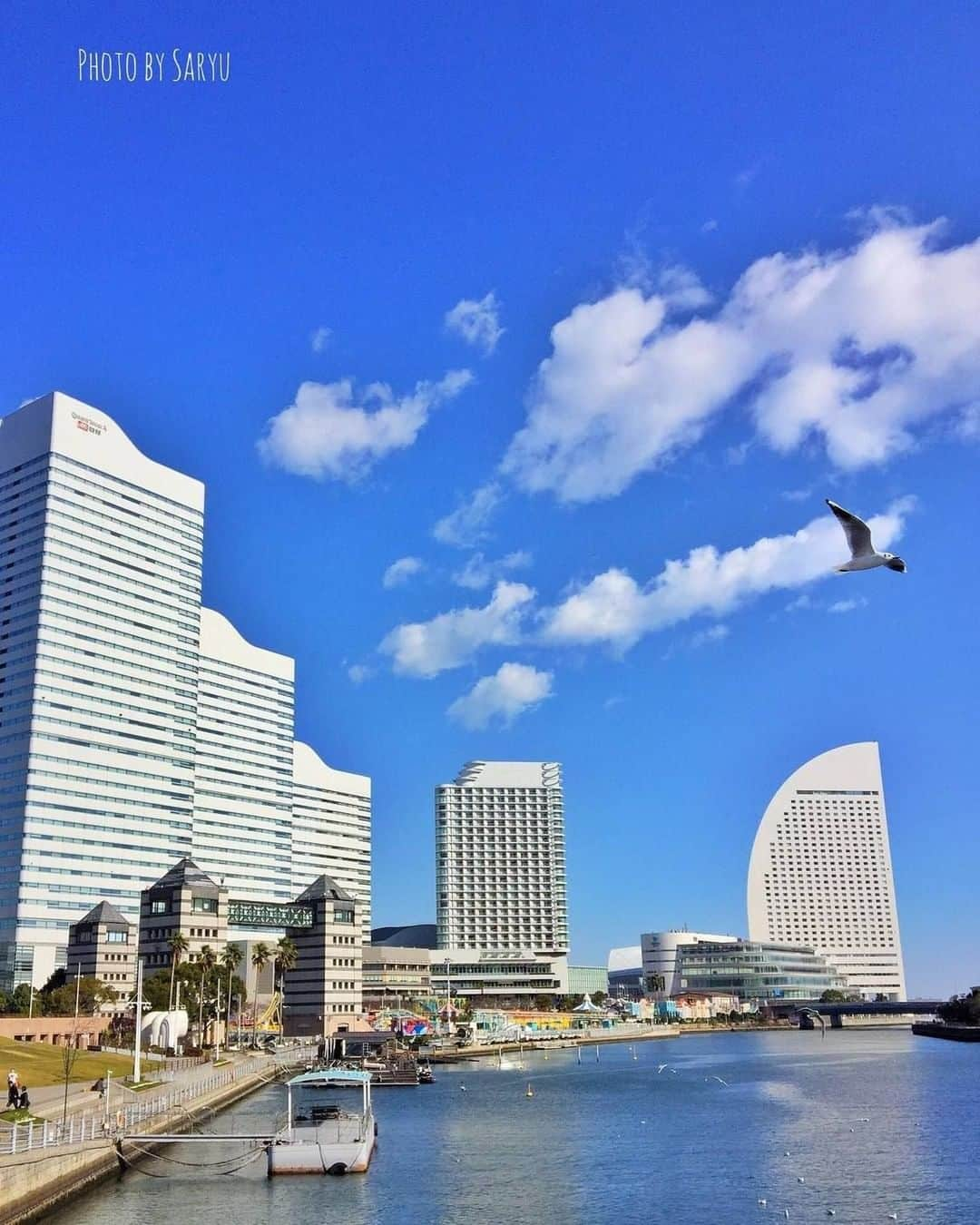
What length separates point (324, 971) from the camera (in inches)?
7077

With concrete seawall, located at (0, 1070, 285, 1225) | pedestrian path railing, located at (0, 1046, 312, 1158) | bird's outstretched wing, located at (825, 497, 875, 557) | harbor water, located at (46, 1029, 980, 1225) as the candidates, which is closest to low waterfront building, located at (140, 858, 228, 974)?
harbor water, located at (46, 1029, 980, 1225)

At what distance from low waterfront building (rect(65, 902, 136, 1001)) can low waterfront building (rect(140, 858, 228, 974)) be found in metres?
5.61

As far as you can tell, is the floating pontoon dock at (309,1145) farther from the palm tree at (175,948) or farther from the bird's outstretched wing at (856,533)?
the palm tree at (175,948)

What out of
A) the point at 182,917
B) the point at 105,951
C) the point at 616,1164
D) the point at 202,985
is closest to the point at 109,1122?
the point at 616,1164

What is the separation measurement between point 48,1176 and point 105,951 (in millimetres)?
126673

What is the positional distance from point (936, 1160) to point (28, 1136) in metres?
52.3

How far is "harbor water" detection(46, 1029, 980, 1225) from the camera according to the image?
57.8m

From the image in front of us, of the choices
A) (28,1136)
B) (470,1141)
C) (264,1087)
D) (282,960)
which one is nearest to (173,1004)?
(264,1087)

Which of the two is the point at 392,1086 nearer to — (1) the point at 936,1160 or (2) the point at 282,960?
(2) the point at 282,960

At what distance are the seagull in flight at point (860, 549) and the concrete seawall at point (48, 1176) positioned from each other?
132ft

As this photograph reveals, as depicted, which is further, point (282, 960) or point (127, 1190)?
point (282, 960)

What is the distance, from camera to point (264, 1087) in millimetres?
123312

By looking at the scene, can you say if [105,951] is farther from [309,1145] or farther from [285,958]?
[309,1145]

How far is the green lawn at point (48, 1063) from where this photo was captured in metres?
87.2
